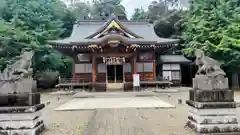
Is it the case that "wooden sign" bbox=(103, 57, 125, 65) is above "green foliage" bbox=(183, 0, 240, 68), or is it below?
below

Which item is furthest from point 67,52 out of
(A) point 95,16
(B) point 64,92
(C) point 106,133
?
(A) point 95,16

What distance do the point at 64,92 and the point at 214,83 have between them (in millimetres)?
13924

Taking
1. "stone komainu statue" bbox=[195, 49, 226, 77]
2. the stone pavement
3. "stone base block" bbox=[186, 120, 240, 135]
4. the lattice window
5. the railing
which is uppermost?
the lattice window

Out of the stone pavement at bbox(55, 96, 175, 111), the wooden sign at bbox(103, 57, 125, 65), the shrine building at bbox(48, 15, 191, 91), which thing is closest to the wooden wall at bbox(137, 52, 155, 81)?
the shrine building at bbox(48, 15, 191, 91)

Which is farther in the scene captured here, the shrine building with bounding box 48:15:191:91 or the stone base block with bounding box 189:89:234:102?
the shrine building with bounding box 48:15:191:91

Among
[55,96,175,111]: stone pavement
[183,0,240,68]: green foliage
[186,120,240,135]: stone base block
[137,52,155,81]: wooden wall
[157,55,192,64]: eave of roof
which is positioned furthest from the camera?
[157,55,192,64]: eave of roof

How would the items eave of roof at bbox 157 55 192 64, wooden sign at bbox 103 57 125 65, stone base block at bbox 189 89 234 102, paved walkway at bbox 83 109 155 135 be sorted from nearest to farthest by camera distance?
stone base block at bbox 189 89 234 102 < paved walkway at bbox 83 109 155 135 < wooden sign at bbox 103 57 125 65 < eave of roof at bbox 157 55 192 64

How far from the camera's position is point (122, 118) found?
722 cm

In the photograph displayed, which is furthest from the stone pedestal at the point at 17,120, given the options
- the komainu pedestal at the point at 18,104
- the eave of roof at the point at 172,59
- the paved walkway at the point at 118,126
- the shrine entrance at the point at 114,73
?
the eave of roof at the point at 172,59

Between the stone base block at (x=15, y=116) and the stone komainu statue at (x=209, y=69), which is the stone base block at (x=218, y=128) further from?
the stone base block at (x=15, y=116)

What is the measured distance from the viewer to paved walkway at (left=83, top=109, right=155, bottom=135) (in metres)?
5.54

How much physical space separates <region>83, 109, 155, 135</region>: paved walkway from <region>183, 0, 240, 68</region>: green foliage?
12308 mm

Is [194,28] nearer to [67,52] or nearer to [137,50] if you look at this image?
[137,50]

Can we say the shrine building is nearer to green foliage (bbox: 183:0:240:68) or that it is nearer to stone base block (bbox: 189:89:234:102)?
green foliage (bbox: 183:0:240:68)
